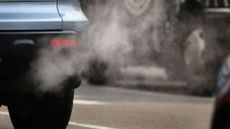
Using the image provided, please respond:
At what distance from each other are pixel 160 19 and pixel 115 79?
1707mm

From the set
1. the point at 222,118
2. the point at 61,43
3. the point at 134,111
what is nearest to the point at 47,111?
the point at 61,43

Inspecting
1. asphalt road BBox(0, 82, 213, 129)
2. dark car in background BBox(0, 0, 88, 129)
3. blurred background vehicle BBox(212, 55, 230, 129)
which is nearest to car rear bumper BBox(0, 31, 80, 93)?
dark car in background BBox(0, 0, 88, 129)

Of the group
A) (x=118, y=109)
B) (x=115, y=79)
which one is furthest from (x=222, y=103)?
(x=115, y=79)

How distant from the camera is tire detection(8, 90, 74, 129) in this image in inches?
285

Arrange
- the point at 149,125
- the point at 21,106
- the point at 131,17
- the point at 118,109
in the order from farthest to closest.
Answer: the point at 131,17
the point at 118,109
the point at 149,125
the point at 21,106

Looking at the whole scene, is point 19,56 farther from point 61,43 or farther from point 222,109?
point 222,109

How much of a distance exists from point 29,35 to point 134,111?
4661 mm

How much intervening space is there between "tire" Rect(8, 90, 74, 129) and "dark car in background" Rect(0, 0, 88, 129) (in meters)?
0.30

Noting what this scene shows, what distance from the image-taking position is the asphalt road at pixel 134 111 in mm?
9211

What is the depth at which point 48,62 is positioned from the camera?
663 cm

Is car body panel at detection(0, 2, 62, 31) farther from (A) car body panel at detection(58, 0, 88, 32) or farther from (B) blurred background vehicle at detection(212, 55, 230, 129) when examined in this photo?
(B) blurred background vehicle at detection(212, 55, 230, 129)

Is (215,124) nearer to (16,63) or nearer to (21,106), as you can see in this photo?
(16,63)

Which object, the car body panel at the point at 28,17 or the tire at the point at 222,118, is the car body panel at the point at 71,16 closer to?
the car body panel at the point at 28,17

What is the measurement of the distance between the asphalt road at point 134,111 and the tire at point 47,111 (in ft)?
3.31
